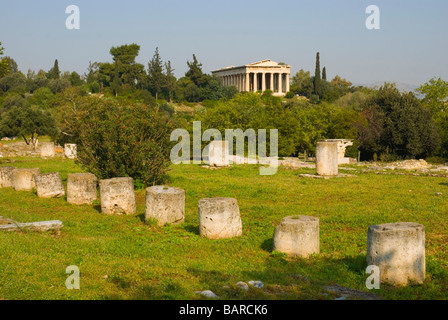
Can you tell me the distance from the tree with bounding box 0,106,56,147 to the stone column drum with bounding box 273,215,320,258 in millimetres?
36927

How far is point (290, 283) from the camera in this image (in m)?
7.35

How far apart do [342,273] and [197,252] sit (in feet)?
9.04

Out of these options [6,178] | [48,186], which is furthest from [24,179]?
[48,186]

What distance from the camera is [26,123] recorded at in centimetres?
4144

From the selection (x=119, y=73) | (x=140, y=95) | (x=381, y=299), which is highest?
(x=119, y=73)

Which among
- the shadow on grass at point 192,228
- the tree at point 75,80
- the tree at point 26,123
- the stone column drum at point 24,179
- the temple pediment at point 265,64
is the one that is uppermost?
the temple pediment at point 265,64

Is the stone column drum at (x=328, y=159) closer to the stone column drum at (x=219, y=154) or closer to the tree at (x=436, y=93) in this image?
the stone column drum at (x=219, y=154)

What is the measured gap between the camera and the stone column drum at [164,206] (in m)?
11.8

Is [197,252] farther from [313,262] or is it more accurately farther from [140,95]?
[140,95]

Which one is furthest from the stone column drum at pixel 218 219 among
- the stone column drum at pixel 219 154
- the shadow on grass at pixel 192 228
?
the stone column drum at pixel 219 154

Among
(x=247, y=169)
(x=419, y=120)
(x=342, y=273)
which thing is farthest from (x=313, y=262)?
(x=419, y=120)

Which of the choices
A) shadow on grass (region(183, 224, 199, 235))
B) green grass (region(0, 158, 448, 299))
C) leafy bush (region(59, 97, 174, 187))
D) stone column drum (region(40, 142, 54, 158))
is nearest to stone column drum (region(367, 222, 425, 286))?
green grass (region(0, 158, 448, 299))

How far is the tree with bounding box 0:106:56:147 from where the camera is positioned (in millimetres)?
41597

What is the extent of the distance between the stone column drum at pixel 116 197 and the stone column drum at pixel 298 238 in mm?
5628
